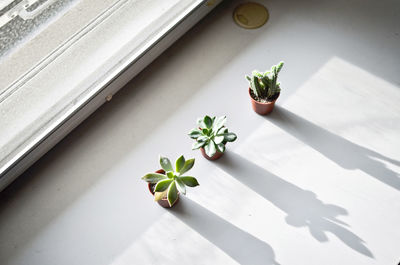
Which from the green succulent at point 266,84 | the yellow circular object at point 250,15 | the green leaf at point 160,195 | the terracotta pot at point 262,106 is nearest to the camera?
the green leaf at point 160,195

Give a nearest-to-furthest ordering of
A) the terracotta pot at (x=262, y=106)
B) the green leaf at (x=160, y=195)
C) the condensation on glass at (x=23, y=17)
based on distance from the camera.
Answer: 1. the condensation on glass at (x=23, y=17)
2. the green leaf at (x=160, y=195)
3. the terracotta pot at (x=262, y=106)

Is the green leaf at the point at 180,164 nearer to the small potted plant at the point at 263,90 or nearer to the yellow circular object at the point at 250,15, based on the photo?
the small potted plant at the point at 263,90

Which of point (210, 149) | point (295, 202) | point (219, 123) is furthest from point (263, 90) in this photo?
point (295, 202)

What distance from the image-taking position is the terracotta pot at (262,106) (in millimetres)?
1990

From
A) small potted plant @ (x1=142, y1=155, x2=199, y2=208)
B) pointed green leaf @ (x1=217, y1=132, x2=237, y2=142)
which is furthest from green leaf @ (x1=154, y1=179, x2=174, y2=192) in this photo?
pointed green leaf @ (x1=217, y1=132, x2=237, y2=142)

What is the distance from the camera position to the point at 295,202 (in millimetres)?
1865

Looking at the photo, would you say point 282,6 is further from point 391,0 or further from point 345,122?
point 345,122

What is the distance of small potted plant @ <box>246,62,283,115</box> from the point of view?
6.18 feet

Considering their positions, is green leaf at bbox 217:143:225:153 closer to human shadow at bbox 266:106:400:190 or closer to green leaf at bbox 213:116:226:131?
green leaf at bbox 213:116:226:131

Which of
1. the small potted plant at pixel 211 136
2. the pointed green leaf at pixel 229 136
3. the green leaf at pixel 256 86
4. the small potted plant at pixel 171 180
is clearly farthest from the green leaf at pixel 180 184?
the green leaf at pixel 256 86

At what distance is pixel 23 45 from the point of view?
1.72 metres

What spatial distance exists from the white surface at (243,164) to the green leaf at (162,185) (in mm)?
222

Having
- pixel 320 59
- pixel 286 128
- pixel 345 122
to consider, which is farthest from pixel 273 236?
pixel 320 59

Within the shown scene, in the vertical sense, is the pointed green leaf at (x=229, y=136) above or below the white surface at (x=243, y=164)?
above
